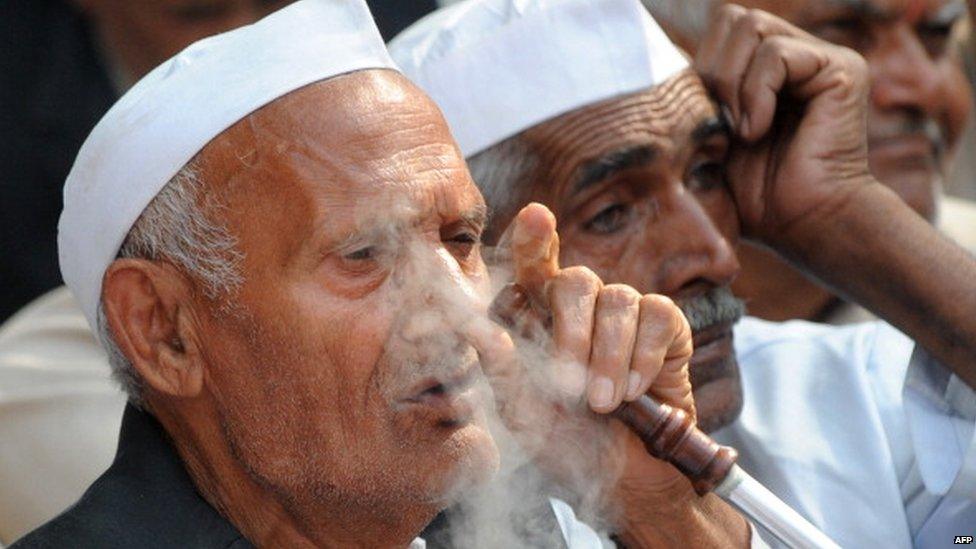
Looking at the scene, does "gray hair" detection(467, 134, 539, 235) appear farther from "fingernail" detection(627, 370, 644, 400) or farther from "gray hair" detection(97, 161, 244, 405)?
"fingernail" detection(627, 370, 644, 400)

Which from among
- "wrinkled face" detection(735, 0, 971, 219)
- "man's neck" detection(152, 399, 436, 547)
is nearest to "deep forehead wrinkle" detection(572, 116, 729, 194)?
"man's neck" detection(152, 399, 436, 547)

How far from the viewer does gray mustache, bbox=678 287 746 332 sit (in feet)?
14.1

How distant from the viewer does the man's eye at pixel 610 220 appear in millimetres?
4363

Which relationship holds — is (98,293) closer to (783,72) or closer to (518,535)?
(518,535)

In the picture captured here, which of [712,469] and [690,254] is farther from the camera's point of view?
[690,254]

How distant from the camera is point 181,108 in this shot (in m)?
3.51

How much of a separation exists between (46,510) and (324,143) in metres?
1.82

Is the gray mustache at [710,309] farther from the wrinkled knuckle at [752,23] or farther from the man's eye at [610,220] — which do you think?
the wrinkled knuckle at [752,23]

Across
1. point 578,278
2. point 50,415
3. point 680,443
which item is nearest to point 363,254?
point 578,278

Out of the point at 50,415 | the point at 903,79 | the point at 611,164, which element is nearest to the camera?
the point at 611,164

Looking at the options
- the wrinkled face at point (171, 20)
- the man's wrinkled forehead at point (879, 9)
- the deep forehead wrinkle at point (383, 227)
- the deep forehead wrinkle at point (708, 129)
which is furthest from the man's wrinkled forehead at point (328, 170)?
the man's wrinkled forehead at point (879, 9)

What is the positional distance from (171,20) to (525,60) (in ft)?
5.11

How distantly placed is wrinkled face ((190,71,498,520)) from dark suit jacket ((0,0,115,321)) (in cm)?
253

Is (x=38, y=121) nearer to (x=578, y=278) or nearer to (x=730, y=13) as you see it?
(x=730, y=13)
